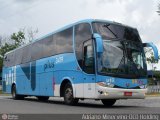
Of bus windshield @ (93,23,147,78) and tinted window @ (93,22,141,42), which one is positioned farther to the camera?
tinted window @ (93,22,141,42)

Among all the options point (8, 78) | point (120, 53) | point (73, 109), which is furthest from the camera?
point (8, 78)

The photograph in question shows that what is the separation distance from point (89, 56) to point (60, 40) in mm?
3498

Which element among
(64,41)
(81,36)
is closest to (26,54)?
(64,41)

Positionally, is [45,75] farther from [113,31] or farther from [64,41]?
[113,31]

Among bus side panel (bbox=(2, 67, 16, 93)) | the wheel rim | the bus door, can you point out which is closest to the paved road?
the wheel rim

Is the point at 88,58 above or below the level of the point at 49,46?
below

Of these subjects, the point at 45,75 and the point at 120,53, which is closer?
the point at 120,53

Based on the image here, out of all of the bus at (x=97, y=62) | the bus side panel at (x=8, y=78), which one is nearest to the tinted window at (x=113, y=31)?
the bus at (x=97, y=62)

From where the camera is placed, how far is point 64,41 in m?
20.1

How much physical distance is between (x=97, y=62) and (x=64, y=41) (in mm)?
3498

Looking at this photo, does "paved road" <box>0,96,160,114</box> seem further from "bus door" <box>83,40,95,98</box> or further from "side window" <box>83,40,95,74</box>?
"side window" <box>83,40,95,74</box>

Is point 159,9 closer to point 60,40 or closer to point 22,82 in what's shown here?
point 22,82

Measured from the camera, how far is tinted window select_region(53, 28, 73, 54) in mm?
19522

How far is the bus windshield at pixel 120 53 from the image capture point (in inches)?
679
